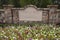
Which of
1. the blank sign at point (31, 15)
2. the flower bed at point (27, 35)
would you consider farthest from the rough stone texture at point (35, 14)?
the flower bed at point (27, 35)

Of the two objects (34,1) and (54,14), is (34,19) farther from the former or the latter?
(34,1)

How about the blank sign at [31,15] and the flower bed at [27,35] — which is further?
the blank sign at [31,15]

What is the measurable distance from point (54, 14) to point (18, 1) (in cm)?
550

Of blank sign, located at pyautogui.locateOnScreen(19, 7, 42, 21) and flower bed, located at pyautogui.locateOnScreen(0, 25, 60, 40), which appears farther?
blank sign, located at pyautogui.locateOnScreen(19, 7, 42, 21)

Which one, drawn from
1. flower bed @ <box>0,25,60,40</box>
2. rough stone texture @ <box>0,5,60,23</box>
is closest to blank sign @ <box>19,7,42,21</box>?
rough stone texture @ <box>0,5,60,23</box>

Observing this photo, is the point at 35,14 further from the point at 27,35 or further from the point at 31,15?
the point at 27,35

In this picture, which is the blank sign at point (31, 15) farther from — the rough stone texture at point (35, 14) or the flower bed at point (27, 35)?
the flower bed at point (27, 35)

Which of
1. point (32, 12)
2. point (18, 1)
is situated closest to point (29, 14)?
point (32, 12)

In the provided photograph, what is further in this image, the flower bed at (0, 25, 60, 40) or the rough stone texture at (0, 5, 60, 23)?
the rough stone texture at (0, 5, 60, 23)

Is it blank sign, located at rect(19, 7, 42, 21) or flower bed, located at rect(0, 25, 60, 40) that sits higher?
flower bed, located at rect(0, 25, 60, 40)

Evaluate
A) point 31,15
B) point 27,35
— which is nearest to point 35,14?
point 31,15

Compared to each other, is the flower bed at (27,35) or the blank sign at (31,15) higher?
the flower bed at (27,35)

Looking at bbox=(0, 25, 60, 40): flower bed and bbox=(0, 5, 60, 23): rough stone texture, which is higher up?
bbox=(0, 25, 60, 40): flower bed

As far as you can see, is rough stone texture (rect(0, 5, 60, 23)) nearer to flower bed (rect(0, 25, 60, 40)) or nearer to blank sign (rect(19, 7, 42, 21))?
blank sign (rect(19, 7, 42, 21))
